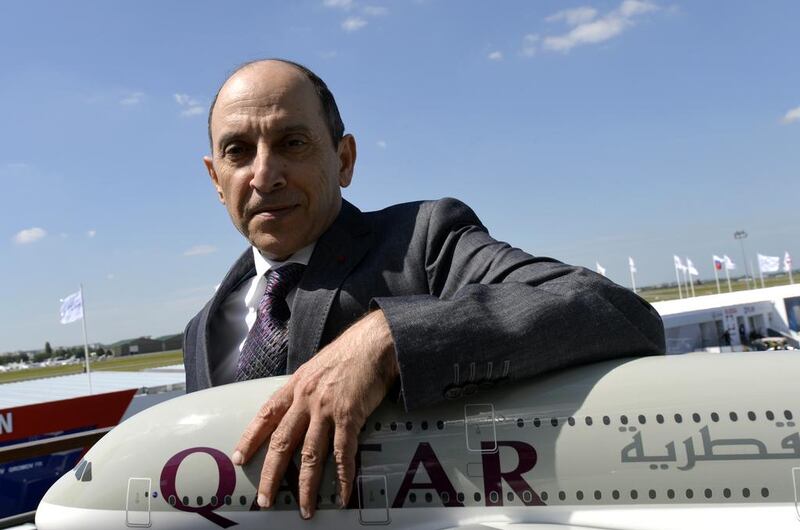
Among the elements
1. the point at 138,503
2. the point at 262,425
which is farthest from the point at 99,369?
the point at 262,425

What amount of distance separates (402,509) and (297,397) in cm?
68

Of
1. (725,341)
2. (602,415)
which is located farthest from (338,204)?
(725,341)

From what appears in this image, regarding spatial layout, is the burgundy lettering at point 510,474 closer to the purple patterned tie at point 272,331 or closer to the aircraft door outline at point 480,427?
the aircraft door outline at point 480,427

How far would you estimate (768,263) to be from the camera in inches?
2335

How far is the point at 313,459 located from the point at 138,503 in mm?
1055

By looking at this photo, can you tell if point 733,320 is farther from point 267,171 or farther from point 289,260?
point 267,171

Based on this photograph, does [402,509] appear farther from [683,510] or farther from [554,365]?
[683,510]

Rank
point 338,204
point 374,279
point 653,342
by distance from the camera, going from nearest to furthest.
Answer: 1. point 653,342
2. point 374,279
3. point 338,204

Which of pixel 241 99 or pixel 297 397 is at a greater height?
pixel 241 99

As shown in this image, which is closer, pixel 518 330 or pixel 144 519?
pixel 518 330

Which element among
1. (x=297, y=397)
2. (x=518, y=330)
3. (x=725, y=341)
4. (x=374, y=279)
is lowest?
(x=725, y=341)

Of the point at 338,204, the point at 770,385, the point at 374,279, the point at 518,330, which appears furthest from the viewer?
the point at 338,204

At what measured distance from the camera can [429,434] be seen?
2.27m

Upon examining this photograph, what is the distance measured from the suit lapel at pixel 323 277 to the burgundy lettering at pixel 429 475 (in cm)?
72
